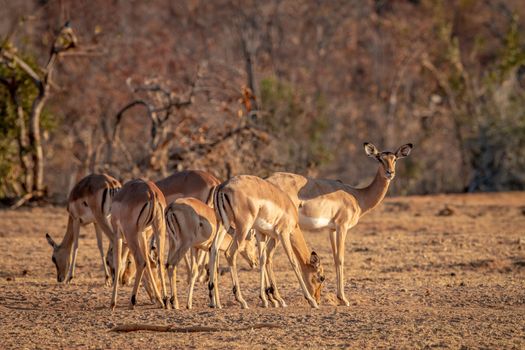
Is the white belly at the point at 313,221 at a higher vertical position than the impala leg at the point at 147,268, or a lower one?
higher

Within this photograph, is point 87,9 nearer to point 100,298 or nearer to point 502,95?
point 502,95

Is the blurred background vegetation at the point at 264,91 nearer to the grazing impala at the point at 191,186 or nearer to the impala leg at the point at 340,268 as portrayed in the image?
the grazing impala at the point at 191,186

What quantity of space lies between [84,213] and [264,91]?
12.3 m

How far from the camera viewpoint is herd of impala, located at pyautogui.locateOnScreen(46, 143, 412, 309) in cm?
910

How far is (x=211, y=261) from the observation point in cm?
921

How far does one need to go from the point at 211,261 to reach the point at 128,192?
3.51 ft

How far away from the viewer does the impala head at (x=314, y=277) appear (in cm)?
948

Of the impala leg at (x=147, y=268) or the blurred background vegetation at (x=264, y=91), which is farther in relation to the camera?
the blurred background vegetation at (x=264, y=91)

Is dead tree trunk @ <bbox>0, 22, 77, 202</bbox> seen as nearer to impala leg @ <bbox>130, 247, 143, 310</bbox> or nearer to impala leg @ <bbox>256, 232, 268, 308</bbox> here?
impala leg @ <bbox>256, 232, 268, 308</bbox>

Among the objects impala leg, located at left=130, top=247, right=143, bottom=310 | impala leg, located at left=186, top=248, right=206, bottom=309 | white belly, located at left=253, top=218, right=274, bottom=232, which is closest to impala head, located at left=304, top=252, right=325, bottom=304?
white belly, located at left=253, top=218, right=274, bottom=232

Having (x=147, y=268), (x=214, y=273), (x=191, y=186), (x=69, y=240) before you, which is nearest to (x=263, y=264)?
(x=214, y=273)

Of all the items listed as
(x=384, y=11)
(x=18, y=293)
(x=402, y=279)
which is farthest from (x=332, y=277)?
(x=384, y=11)

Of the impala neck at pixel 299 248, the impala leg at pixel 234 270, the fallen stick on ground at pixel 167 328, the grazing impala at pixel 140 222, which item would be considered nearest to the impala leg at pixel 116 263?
the grazing impala at pixel 140 222

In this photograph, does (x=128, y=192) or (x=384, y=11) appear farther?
(x=384, y=11)
